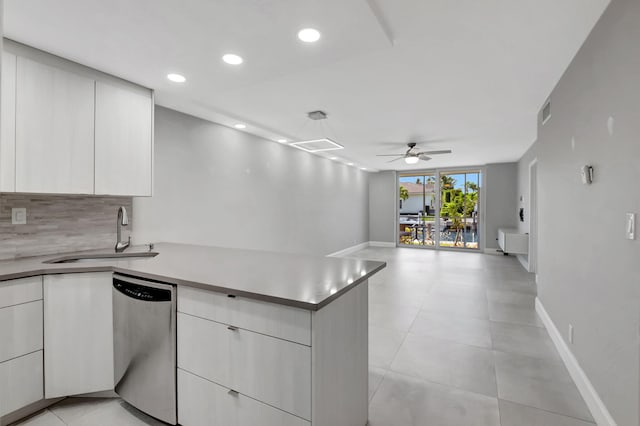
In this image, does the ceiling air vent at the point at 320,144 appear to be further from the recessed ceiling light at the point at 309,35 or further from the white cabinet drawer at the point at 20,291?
the white cabinet drawer at the point at 20,291

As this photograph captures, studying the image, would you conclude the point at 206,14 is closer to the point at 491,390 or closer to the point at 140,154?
the point at 140,154

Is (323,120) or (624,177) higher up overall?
(323,120)

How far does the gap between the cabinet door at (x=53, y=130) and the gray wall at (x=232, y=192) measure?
2.66ft

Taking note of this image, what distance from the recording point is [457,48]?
2494mm

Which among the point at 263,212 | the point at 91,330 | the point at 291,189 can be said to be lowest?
the point at 91,330

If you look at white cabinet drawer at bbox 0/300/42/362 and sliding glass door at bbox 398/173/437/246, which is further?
sliding glass door at bbox 398/173/437/246

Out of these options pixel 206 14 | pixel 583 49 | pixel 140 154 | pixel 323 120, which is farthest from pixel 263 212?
pixel 583 49

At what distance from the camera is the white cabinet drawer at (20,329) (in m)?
1.97

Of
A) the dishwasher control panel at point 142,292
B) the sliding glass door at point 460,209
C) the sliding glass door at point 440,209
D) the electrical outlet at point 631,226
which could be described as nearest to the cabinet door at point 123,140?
the dishwasher control panel at point 142,292

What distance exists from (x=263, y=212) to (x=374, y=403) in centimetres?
341

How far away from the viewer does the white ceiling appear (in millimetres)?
1938

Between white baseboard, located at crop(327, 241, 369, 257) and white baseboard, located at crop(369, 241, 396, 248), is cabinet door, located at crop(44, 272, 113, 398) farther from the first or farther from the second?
white baseboard, located at crop(369, 241, 396, 248)

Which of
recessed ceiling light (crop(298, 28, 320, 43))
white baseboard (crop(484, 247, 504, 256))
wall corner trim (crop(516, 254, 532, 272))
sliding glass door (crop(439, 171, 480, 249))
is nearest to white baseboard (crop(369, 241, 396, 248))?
sliding glass door (crop(439, 171, 480, 249))

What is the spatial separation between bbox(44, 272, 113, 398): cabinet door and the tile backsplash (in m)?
0.63
